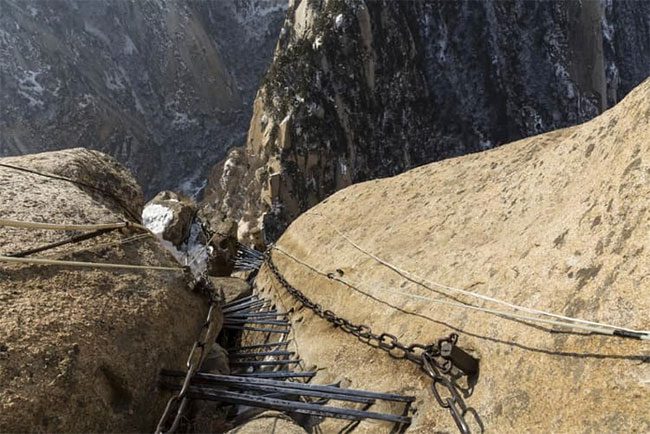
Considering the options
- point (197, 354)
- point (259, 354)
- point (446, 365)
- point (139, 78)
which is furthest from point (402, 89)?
point (139, 78)

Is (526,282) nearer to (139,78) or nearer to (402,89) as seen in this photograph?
(402,89)

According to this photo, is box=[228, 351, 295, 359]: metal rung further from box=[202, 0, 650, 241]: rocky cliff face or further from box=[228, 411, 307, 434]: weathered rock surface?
box=[202, 0, 650, 241]: rocky cliff face

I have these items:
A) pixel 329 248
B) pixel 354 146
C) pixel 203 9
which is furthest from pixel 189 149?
pixel 329 248

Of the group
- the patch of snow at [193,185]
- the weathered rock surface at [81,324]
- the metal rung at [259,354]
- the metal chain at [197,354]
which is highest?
the patch of snow at [193,185]

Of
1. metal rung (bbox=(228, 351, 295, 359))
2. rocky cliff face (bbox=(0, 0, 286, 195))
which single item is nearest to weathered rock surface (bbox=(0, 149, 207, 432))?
metal rung (bbox=(228, 351, 295, 359))

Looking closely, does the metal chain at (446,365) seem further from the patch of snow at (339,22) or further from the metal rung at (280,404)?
the patch of snow at (339,22)

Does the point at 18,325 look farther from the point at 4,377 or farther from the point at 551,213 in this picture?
the point at 551,213

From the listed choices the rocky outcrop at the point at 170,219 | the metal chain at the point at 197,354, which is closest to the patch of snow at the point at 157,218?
the rocky outcrop at the point at 170,219
